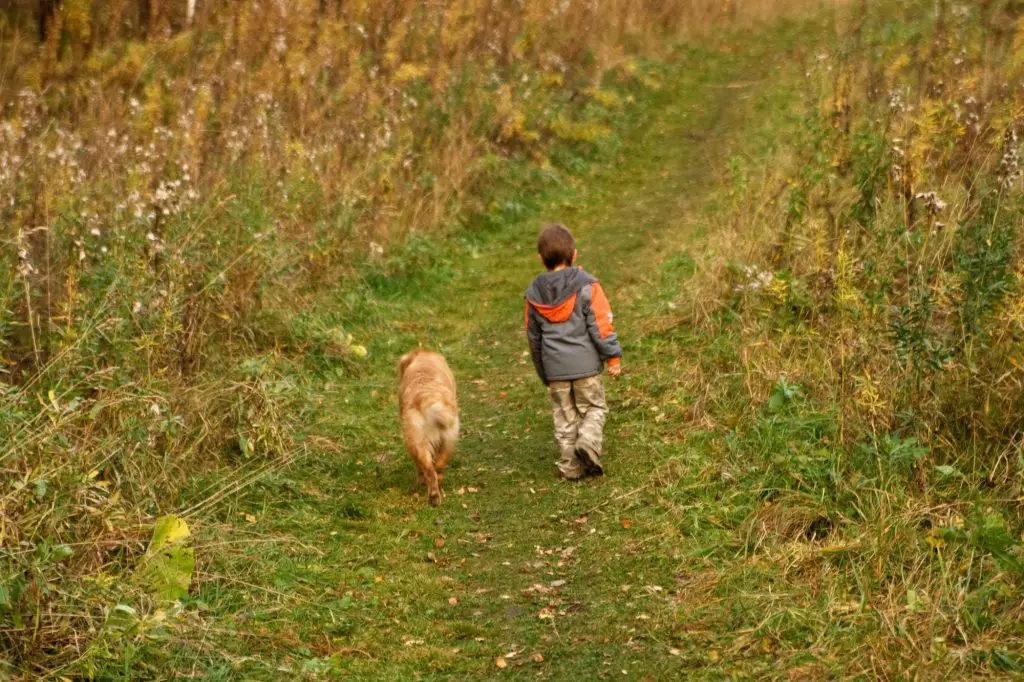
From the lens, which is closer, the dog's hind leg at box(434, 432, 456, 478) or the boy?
the dog's hind leg at box(434, 432, 456, 478)

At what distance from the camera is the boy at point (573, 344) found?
686 cm

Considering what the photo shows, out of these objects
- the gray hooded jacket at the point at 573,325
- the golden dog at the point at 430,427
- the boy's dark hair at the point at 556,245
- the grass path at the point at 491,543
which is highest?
the boy's dark hair at the point at 556,245

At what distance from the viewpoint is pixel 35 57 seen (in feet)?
38.4

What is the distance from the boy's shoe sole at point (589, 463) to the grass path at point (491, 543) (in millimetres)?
91

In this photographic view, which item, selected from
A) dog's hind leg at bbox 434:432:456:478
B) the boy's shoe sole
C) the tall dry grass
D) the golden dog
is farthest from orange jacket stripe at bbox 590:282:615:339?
the tall dry grass

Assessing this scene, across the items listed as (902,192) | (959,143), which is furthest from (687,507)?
(959,143)

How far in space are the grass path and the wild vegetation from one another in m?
0.02

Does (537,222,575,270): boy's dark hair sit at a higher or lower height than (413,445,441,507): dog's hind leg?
higher

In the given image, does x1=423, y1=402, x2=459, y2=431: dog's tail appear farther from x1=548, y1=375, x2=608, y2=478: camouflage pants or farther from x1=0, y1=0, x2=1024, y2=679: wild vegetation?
x1=548, y1=375, x2=608, y2=478: camouflage pants

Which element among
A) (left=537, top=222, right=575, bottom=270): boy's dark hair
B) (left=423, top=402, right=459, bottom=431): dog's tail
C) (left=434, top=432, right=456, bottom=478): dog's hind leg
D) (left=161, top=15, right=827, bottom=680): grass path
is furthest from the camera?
(left=537, top=222, right=575, bottom=270): boy's dark hair

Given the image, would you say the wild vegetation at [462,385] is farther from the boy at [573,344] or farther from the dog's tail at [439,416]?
the dog's tail at [439,416]

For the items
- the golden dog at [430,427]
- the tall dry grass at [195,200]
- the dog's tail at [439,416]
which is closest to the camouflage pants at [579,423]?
the golden dog at [430,427]

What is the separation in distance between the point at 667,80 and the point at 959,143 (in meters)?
11.6

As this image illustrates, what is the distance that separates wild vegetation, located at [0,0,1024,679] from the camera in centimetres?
469
